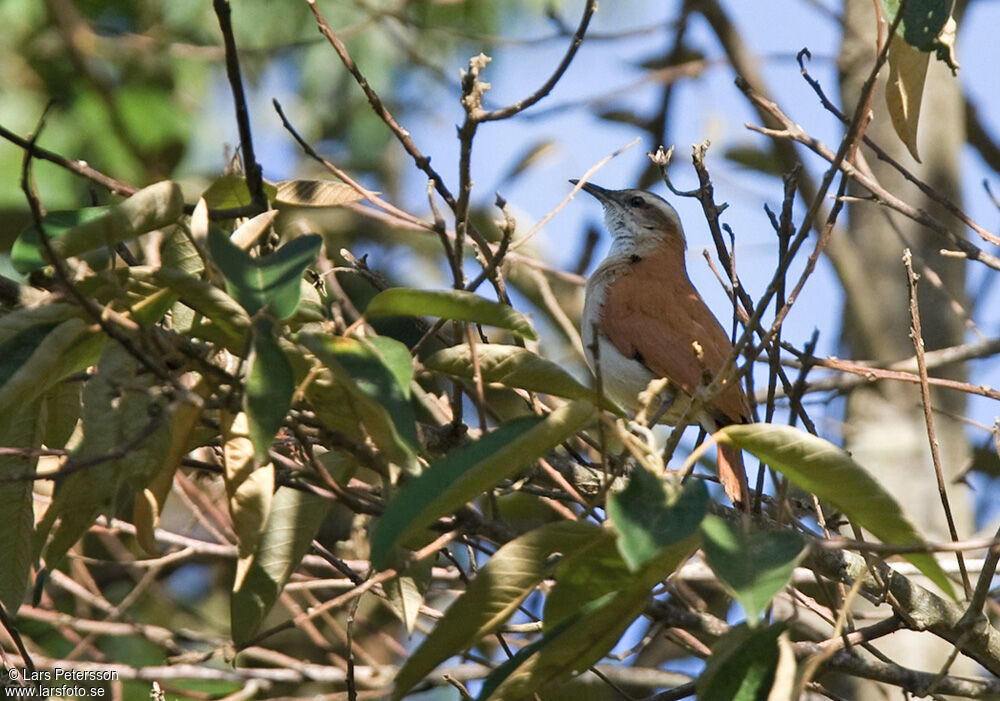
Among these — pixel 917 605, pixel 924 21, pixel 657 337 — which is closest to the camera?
pixel 924 21

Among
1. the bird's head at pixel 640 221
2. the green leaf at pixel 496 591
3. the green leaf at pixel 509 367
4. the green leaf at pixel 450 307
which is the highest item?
the bird's head at pixel 640 221

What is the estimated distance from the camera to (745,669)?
6.40 feet

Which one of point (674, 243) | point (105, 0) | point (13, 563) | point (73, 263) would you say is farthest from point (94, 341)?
point (105, 0)

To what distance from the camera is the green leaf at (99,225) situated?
1.97 meters

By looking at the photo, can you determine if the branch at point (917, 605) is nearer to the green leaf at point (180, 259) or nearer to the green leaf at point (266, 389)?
the green leaf at point (266, 389)

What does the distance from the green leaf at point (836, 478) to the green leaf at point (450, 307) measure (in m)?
0.45

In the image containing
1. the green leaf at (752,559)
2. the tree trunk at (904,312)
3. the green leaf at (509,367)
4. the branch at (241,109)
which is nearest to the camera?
the green leaf at (752,559)

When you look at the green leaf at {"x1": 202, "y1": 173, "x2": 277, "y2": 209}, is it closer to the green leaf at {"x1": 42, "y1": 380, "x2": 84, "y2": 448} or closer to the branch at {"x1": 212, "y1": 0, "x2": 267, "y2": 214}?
the branch at {"x1": 212, "y1": 0, "x2": 267, "y2": 214}

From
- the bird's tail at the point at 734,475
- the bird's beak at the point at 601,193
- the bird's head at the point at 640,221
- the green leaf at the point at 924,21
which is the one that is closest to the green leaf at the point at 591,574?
the green leaf at the point at 924,21

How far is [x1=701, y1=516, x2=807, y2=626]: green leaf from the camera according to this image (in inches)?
63.7

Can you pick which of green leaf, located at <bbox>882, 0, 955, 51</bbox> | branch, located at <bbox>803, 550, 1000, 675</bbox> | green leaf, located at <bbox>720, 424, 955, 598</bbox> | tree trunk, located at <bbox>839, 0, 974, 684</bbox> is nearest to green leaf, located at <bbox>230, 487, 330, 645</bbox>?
green leaf, located at <bbox>720, 424, 955, 598</bbox>

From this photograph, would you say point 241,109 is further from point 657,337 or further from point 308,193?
point 657,337

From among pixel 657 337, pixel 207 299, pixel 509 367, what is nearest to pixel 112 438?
pixel 207 299

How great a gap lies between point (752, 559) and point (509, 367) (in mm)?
719
